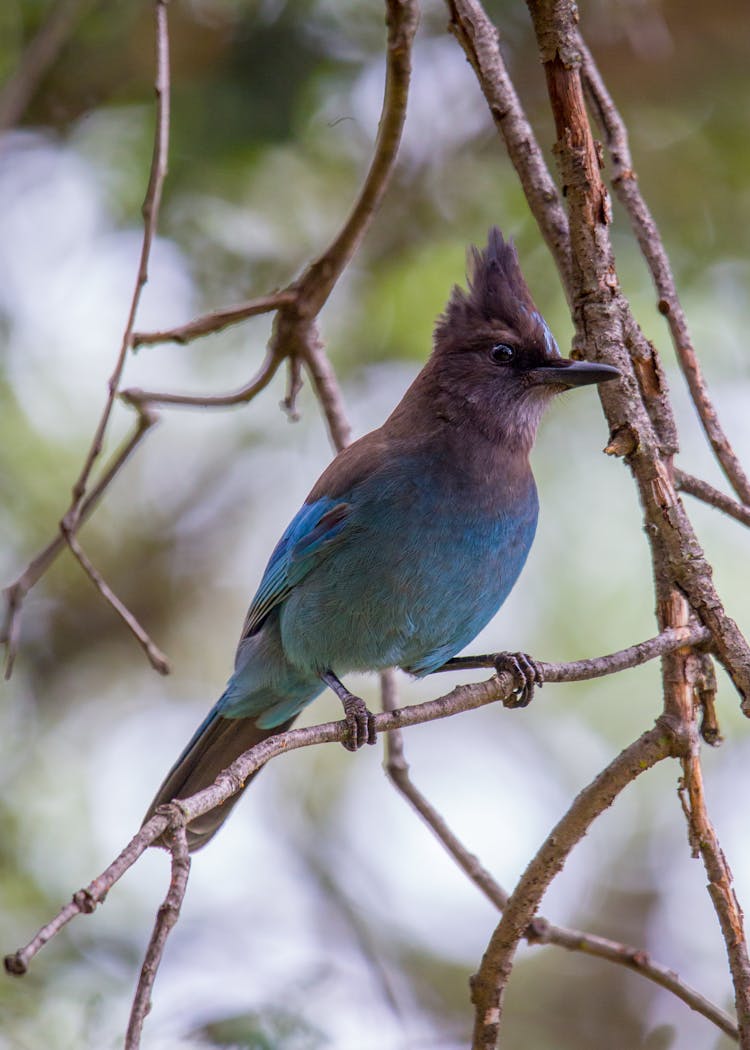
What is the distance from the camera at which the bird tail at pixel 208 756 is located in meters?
4.21

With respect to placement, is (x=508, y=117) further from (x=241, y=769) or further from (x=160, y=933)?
(x=160, y=933)

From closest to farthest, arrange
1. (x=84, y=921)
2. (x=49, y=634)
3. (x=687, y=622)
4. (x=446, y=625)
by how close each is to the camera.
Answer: (x=687, y=622) → (x=446, y=625) → (x=84, y=921) → (x=49, y=634)

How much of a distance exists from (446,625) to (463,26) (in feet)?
5.38

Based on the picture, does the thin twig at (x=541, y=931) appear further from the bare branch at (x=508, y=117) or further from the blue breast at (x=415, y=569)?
the bare branch at (x=508, y=117)

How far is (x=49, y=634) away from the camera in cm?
660

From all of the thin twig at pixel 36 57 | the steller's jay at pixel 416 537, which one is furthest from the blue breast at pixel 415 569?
the thin twig at pixel 36 57

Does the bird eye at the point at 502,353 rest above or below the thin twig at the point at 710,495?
above

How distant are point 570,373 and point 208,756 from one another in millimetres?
1845

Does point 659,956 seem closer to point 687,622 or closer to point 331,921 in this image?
point 331,921

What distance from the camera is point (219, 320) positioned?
4199mm

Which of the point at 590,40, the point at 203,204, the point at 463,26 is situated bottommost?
the point at 463,26

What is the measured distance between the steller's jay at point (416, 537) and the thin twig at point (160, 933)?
136 cm

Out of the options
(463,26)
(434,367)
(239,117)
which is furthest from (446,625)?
(239,117)

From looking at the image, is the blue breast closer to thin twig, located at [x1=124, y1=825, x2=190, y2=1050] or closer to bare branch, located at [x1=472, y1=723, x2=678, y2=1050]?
bare branch, located at [x1=472, y1=723, x2=678, y2=1050]
